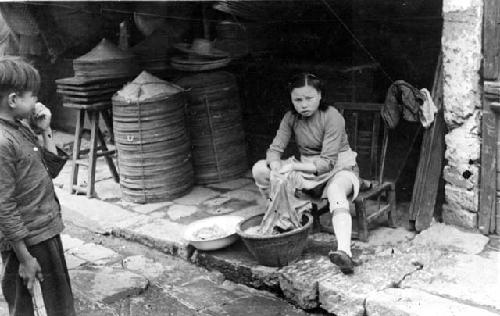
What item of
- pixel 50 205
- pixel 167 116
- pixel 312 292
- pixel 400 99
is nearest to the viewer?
pixel 50 205

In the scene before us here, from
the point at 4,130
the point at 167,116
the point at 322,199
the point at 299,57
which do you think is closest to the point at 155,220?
the point at 167,116

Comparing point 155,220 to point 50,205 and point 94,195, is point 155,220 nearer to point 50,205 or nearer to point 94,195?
point 94,195

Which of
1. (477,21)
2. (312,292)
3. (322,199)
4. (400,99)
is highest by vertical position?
(477,21)

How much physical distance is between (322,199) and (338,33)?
263 centimetres

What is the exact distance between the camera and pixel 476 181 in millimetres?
4875

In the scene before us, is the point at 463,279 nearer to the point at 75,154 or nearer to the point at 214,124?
the point at 214,124

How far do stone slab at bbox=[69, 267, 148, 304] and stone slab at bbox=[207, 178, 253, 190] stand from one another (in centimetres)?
218

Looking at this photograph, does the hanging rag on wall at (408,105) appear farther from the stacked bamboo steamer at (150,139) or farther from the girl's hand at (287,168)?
the stacked bamboo steamer at (150,139)

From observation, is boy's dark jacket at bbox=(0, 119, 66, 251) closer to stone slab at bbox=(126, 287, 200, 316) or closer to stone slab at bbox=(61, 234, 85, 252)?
stone slab at bbox=(126, 287, 200, 316)

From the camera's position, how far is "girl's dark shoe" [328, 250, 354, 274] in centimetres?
444

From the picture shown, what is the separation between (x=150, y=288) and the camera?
5.06 m

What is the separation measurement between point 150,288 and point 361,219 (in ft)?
6.44

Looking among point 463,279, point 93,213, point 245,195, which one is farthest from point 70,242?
point 463,279

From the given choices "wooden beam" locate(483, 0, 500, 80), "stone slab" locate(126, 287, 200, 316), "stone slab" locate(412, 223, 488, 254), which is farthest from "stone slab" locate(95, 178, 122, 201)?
"wooden beam" locate(483, 0, 500, 80)
